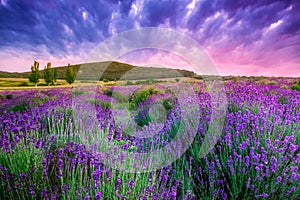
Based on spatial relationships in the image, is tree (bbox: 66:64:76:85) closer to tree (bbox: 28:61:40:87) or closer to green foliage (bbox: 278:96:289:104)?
tree (bbox: 28:61:40:87)

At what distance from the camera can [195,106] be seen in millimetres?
3928

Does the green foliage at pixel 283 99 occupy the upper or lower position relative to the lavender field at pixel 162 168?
upper

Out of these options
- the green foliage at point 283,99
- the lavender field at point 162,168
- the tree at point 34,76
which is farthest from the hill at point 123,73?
the lavender field at point 162,168

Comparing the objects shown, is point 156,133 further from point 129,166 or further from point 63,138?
→ point 63,138

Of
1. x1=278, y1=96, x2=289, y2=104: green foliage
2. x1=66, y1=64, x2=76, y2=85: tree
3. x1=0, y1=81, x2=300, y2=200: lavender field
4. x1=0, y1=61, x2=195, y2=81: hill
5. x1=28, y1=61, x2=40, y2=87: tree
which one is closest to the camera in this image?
x1=0, y1=81, x2=300, y2=200: lavender field

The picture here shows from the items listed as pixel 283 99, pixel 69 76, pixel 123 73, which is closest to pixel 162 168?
pixel 283 99

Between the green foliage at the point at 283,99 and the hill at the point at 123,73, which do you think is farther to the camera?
the hill at the point at 123,73

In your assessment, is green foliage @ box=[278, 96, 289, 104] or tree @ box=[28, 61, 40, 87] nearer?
green foliage @ box=[278, 96, 289, 104]

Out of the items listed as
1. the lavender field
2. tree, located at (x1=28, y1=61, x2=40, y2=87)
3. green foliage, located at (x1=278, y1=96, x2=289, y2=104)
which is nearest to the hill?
tree, located at (x1=28, y1=61, x2=40, y2=87)

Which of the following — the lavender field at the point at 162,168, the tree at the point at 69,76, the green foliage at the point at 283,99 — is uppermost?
the tree at the point at 69,76

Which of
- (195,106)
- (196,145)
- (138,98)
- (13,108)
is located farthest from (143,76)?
(196,145)

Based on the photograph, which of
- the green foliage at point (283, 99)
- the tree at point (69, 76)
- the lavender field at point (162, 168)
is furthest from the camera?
the tree at point (69, 76)

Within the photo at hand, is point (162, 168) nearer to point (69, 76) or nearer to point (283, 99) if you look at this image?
point (283, 99)

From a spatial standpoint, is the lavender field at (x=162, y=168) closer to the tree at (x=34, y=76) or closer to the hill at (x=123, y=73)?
the hill at (x=123, y=73)
